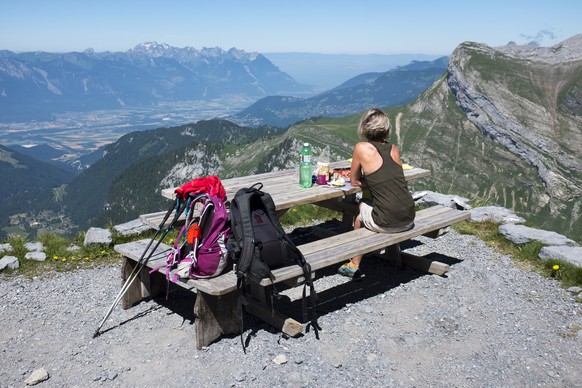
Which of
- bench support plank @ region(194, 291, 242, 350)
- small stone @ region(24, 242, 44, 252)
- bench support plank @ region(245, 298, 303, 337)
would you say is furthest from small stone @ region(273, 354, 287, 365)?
small stone @ region(24, 242, 44, 252)

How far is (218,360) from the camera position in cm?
708

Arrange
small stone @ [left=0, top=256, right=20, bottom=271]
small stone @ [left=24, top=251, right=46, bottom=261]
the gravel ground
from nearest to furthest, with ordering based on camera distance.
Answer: the gravel ground, small stone @ [left=0, top=256, right=20, bottom=271], small stone @ [left=24, top=251, right=46, bottom=261]

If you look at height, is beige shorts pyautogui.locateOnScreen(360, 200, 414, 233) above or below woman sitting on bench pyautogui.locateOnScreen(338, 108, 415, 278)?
below

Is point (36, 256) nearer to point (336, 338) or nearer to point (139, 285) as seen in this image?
point (139, 285)

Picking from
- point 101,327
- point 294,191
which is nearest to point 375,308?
point 294,191

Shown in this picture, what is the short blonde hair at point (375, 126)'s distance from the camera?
8.77 m

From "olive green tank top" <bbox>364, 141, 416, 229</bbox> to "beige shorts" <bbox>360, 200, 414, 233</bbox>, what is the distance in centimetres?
9

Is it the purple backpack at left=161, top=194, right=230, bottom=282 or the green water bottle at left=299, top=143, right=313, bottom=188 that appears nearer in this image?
the purple backpack at left=161, top=194, right=230, bottom=282

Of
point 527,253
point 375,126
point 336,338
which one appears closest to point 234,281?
point 336,338

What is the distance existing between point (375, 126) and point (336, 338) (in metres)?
3.77

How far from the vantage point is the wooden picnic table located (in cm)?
726

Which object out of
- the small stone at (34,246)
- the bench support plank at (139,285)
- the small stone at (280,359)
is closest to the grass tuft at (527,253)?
the small stone at (280,359)

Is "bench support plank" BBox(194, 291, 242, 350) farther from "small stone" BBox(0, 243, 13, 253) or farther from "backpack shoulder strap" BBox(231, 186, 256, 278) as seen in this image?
"small stone" BBox(0, 243, 13, 253)

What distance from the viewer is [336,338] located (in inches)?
305
